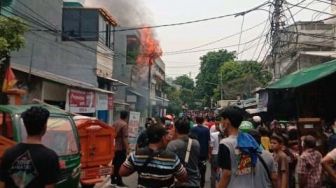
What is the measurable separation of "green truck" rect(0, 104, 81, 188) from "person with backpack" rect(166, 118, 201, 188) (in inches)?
65.4

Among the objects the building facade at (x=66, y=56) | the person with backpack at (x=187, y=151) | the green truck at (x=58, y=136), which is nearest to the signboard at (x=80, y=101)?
the building facade at (x=66, y=56)

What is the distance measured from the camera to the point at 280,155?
294 inches


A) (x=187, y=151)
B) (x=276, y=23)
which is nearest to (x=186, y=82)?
(x=276, y=23)

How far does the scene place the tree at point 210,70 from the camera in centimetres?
8812

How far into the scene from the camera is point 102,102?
25.7m

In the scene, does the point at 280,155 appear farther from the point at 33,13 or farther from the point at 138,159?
the point at 33,13

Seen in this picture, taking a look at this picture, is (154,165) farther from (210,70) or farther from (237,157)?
(210,70)

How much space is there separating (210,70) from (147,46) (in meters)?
38.3

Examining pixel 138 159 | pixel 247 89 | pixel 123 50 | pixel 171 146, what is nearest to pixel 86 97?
pixel 171 146

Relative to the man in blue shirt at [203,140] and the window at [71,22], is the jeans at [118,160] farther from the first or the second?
the window at [71,22]

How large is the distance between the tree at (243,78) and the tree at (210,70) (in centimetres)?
1677

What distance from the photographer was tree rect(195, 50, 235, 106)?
88.1 m

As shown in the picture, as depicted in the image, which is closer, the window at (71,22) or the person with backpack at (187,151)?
the person with backpack at (187,151)

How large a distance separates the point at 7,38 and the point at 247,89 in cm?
3971
